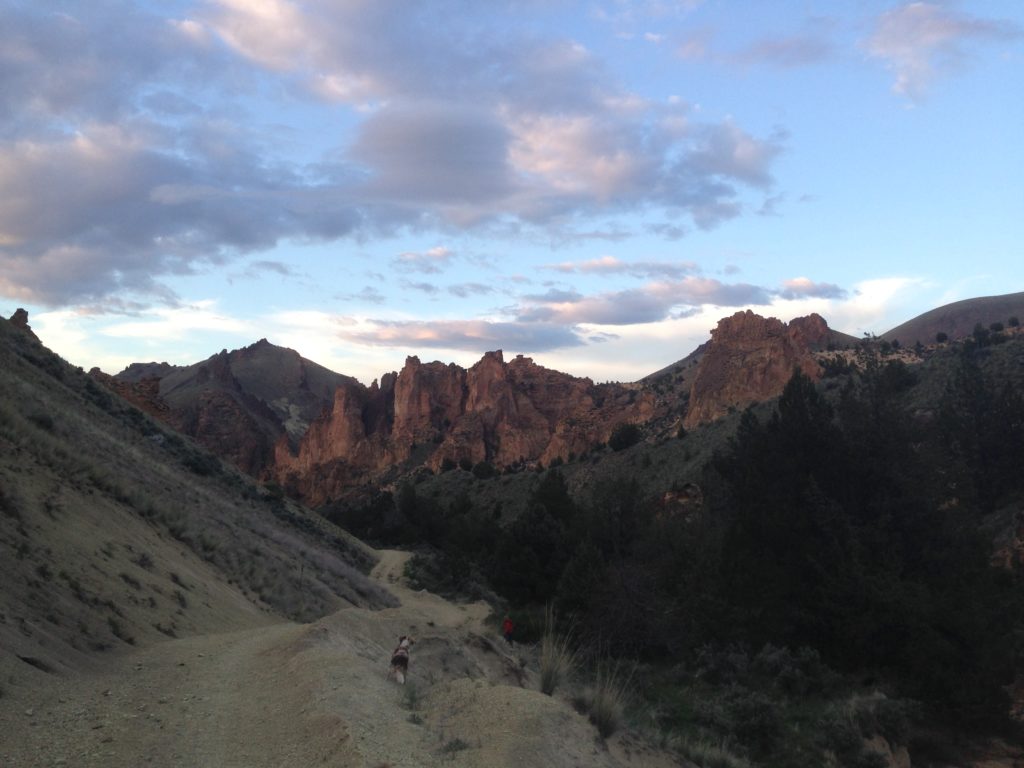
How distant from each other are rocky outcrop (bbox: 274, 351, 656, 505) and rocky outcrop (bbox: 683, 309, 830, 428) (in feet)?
39.7

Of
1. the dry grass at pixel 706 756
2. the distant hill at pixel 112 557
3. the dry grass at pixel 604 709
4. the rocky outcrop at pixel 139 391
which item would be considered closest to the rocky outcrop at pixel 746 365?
the rocky outcrop at pixel 139 391

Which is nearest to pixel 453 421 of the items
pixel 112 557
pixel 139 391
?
pixel 139 391

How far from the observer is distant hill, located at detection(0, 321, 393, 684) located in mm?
8680

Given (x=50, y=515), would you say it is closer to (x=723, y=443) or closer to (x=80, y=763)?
(x=80, y=763)

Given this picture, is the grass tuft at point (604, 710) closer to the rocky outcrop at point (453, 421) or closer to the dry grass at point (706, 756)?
the dry grass at point (706, 756)

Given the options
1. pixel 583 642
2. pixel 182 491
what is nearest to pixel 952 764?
pixel 583 642

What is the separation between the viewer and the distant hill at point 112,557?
342 inches

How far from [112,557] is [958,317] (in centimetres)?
13752

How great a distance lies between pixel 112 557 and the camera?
38.9 ft

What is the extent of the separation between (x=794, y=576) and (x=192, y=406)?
10067 centimetres

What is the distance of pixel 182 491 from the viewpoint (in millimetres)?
22984

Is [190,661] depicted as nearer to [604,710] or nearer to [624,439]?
[604,710]


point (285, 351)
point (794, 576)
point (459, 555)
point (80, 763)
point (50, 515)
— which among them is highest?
point (285, 351)

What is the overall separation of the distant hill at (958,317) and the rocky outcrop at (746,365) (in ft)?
157
